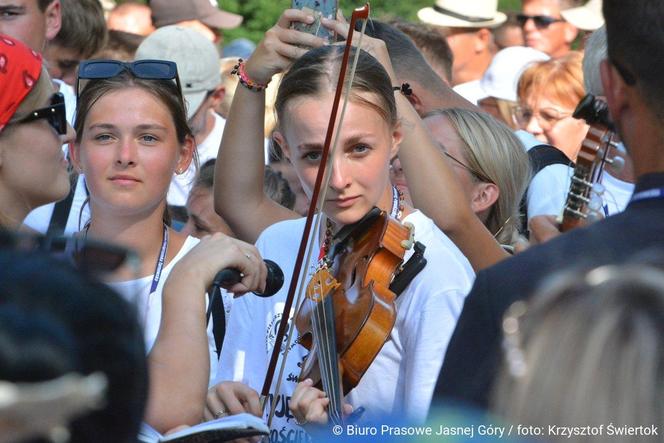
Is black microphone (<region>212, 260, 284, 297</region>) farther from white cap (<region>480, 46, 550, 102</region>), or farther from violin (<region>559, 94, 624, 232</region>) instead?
white cap (<region>480, 46, 550, 102</region>)

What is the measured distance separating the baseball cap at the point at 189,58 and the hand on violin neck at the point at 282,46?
8.51 ft

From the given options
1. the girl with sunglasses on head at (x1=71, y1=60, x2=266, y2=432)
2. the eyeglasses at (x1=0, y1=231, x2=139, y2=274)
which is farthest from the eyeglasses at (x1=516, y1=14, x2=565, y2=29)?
the eyeglasses at (x1=0, y1=231, x2=139, y2=274)

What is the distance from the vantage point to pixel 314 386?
286 cm

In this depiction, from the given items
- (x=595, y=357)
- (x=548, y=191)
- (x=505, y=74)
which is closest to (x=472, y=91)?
(x=505, y=74)

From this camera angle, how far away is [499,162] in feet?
13.4

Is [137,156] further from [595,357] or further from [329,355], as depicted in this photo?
[595,357]

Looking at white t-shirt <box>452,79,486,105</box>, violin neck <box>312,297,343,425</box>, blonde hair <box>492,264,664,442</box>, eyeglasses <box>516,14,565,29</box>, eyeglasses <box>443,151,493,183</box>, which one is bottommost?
eyeglasses <box>516,14,565,29</box>

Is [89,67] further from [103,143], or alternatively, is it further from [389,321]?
[389,321]

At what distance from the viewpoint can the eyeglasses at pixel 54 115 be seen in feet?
10.6

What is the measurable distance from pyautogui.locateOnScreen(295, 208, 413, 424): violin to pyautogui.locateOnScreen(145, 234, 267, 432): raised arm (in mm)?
301

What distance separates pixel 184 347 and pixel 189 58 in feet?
13.0

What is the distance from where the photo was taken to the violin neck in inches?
107

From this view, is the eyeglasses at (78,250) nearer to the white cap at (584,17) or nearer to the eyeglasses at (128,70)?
the eyeglasses at (128,70)

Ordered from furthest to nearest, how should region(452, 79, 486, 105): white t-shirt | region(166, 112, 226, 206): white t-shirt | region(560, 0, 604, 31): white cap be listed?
region(560, 0, 604, 31): white cap → region(452, 79, 486, 105): white t-shirt → region(166, 112, 226, 206): white t-shirt
